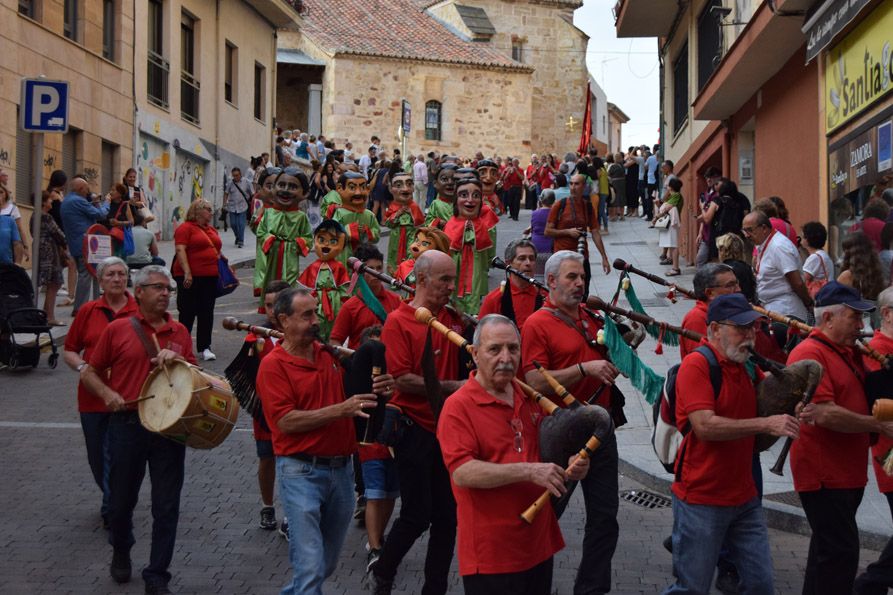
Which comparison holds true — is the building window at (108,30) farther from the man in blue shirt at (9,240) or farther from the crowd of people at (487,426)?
the crowd of people at (487,426)

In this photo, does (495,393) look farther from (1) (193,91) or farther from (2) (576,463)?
(1) (193,91)

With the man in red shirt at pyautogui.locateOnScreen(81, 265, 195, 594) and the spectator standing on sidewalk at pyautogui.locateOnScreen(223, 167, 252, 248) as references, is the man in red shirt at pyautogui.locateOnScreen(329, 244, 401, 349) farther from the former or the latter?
the spectator standing on sidewalk at pyautogui.locateOnScreen(223, 167, 252, 248)

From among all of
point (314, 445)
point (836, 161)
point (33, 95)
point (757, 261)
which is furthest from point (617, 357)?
point (33, 95)

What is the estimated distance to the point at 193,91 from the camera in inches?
1264

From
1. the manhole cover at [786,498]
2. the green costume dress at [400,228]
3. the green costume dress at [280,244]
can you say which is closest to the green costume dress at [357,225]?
the green costume dress at [280,244]

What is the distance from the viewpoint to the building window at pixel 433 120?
188ft

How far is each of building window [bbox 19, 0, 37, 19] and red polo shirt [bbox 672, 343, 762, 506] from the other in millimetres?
19408

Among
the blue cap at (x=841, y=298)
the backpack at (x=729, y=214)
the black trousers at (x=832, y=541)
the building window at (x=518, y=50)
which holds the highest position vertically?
the building window at (x=518, y=50)

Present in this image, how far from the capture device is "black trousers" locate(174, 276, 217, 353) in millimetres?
14266

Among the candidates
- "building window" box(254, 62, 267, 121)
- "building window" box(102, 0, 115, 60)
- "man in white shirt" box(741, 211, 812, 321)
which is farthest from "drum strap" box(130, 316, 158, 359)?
"building window" box(254, 62, 267, 121)

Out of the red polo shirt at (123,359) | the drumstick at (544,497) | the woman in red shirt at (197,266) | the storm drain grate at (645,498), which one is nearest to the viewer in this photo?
the drumstick at (544,497)

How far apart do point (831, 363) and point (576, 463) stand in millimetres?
2033

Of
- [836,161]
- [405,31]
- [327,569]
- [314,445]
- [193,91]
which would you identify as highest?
[405,31]

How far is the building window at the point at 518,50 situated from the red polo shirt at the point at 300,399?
61.3m
